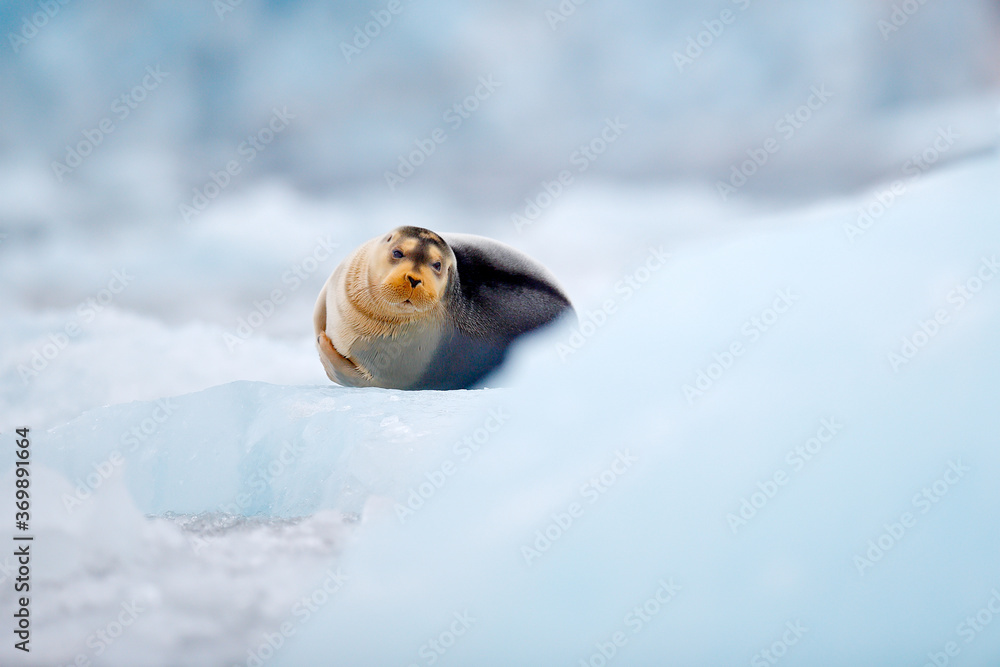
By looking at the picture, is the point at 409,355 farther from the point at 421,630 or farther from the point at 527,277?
the point at 421,630

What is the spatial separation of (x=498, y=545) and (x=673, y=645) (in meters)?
0.57

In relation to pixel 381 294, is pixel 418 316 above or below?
below

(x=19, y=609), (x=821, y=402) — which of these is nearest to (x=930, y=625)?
(x=821, y=402)

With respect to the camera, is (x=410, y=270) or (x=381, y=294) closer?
(x=410, y=270)

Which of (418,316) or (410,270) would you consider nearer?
(410,270)

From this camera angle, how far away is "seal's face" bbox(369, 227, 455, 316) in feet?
13.5

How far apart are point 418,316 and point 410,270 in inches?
13.5

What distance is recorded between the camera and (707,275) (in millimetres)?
3125

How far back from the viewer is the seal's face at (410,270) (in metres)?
4.12

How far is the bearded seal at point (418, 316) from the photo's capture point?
165 inches

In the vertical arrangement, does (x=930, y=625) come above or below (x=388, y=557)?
below

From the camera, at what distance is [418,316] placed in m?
4.32

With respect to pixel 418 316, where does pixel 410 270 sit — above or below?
above

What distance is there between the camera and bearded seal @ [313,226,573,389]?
4.19 metres
